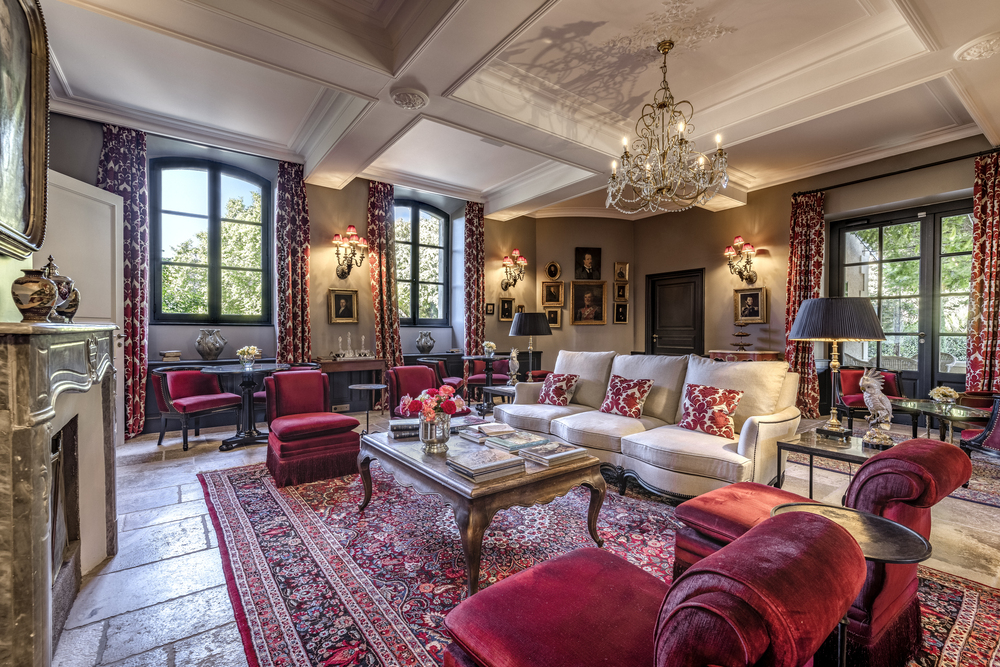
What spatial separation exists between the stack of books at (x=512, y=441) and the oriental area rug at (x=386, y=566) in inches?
19.7

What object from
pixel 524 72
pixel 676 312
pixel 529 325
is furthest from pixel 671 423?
pixel 676 312

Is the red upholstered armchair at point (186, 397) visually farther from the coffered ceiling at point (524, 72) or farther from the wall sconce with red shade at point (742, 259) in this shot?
the wall sconce with red shade at point (742, 259)

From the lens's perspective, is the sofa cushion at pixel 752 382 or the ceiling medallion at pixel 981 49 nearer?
the ceiling medallion at pixel 981 49

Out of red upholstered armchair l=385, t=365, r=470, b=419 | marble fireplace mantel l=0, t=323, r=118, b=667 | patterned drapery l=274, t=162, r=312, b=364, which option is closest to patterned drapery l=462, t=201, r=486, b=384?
patterned drapery l=274, t=162, r=312, b=364

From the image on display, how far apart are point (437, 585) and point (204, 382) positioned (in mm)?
4224

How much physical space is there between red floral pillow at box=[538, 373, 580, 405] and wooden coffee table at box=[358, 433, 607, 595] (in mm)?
1647

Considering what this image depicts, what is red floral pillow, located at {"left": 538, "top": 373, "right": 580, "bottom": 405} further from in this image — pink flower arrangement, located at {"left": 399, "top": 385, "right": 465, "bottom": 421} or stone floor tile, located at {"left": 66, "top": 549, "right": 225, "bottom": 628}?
stone floor tile, located at {"left": 66, "top": 549, "right": 225, "bottom": 628}

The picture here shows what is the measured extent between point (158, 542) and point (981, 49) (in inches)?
248

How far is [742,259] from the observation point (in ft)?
22.6

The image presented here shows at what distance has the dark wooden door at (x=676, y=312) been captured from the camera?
7.73 m

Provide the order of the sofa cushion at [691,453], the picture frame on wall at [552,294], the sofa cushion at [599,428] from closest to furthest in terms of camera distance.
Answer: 1. the sofa cushion at [691,453]
2. the sofa cushion at [599,428]
3. the picture frame on wall at [552,294]

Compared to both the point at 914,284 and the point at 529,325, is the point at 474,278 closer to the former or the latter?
the point at 529,325

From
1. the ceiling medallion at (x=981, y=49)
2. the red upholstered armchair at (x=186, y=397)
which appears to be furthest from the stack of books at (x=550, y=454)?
the ceiling medallion at (x=981, y=49)

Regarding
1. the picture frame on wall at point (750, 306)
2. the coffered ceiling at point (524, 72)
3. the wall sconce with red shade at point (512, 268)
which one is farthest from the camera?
the wall sconce with red shade at point (512, 268)
